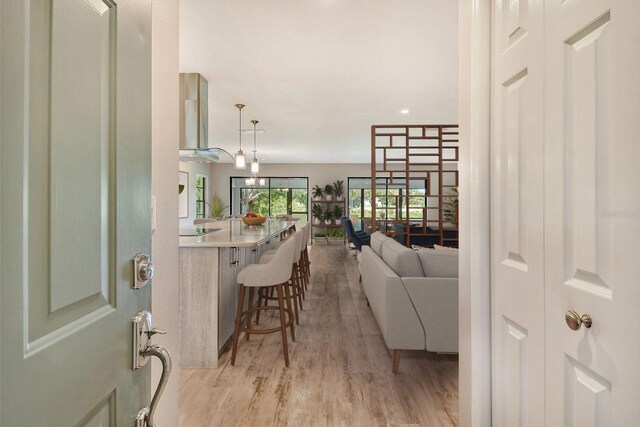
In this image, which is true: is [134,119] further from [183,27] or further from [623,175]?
[183,27]

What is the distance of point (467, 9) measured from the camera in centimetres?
141

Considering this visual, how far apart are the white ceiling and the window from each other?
5.15 m

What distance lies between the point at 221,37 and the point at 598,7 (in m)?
2.74

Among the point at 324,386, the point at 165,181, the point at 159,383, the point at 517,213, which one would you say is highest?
the point at 165,181

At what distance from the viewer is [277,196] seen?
38.1ft

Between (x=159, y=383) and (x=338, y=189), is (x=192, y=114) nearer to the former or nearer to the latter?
(x=159, y=383)

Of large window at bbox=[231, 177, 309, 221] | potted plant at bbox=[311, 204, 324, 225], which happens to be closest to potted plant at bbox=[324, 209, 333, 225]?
potted plant at bbox=[311, 204, 324, 225]

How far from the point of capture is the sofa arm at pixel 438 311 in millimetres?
2332

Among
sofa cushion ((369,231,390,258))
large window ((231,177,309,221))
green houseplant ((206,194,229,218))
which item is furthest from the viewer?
large window ((231,177,309,221))

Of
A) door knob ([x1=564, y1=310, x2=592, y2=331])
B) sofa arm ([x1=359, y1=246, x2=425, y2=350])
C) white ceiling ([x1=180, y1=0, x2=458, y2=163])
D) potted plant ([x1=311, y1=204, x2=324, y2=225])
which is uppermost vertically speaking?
white ceiling ([x1=180, y1=0, x2=458, y2=163])

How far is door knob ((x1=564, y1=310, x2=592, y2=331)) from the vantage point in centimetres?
82

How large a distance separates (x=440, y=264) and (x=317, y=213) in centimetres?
886

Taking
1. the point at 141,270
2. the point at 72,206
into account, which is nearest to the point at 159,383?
the point at 141,270

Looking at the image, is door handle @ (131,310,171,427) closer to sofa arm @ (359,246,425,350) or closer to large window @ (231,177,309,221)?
sofa arm @ (359,246,425,350)
